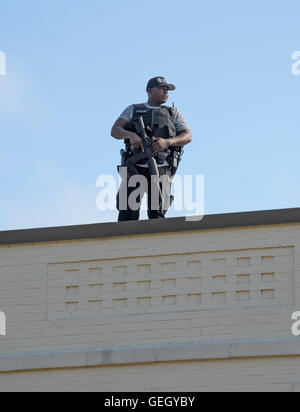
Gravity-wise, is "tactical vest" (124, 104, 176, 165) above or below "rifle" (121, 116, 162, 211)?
above

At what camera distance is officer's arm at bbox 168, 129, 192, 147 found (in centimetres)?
1548

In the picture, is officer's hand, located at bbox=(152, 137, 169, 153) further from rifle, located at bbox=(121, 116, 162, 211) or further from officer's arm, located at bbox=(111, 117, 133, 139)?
officer's arm, located at bbox=(111, 117, 133, 139)

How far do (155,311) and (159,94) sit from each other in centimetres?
304

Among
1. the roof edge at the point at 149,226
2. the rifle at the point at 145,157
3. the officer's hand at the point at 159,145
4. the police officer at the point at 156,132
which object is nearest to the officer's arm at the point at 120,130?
the police officer at the point at 156,132

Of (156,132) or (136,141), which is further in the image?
(156,132)

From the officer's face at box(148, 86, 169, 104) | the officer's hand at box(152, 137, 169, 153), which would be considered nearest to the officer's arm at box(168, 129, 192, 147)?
the officer's hand at box(152, 137, 169, 153)

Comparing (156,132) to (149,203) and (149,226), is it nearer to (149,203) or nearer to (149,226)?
(149,203)

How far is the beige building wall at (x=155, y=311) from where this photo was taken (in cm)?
1342

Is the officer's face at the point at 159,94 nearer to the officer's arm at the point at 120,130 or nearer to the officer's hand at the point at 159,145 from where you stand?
the officer's arm at the point at 120,130

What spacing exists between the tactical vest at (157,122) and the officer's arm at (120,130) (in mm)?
61

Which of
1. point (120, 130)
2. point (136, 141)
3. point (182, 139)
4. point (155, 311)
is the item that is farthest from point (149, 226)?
point (120, 130)

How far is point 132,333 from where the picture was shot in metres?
13.8

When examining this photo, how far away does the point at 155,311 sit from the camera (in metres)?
13.9
